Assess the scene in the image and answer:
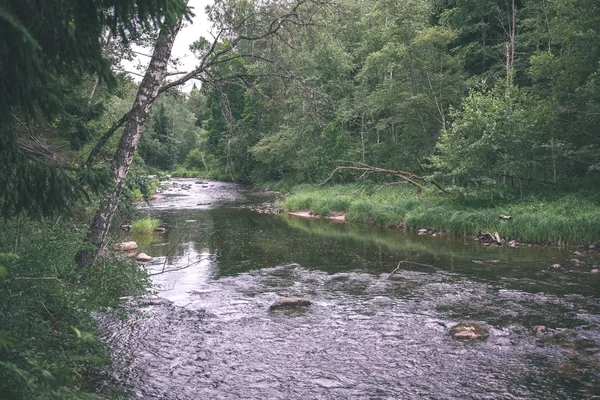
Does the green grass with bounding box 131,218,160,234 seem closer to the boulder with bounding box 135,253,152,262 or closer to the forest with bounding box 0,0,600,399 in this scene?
the forest with bounding box 0,0,600,399

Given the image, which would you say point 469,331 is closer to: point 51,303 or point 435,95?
point 51,303

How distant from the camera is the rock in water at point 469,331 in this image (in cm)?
832

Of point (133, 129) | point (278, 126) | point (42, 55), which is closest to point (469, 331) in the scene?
point (133, 129)

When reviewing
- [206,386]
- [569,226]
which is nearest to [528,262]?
[569,226]

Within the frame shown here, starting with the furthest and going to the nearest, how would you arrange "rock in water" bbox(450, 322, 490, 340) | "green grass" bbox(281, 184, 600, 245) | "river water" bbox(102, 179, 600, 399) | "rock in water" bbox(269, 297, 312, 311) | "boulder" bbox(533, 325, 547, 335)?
"green grass" bbox(281, 184, 600, 245)
"rock in water" bbox(269, 297, 312, 311)
"boulder" bbox(533, 325, 547, 335)
"rock in water" bbox(450, 322, 490, 340)
"river water" bbox(102, 179, 600, 399)

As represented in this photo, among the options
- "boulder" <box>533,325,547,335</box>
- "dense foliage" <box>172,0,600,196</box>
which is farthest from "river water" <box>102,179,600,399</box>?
"dense foliage" <box>172,0,600,196</box>

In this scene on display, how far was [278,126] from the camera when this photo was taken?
130 ft

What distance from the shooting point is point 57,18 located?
140 inches

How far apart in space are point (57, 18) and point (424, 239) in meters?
17.4

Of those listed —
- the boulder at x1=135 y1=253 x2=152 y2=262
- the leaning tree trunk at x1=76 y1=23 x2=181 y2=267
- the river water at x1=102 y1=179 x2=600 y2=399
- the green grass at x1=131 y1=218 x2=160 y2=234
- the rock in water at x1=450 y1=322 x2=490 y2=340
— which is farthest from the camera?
the green grass at x1=131 y1=218 x2=160 y2=234

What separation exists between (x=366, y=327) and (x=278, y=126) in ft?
105

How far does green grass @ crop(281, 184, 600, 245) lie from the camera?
1653 centimetres

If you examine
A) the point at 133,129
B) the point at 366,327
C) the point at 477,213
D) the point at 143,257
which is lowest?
the point at 366,327

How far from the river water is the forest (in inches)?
51.5
